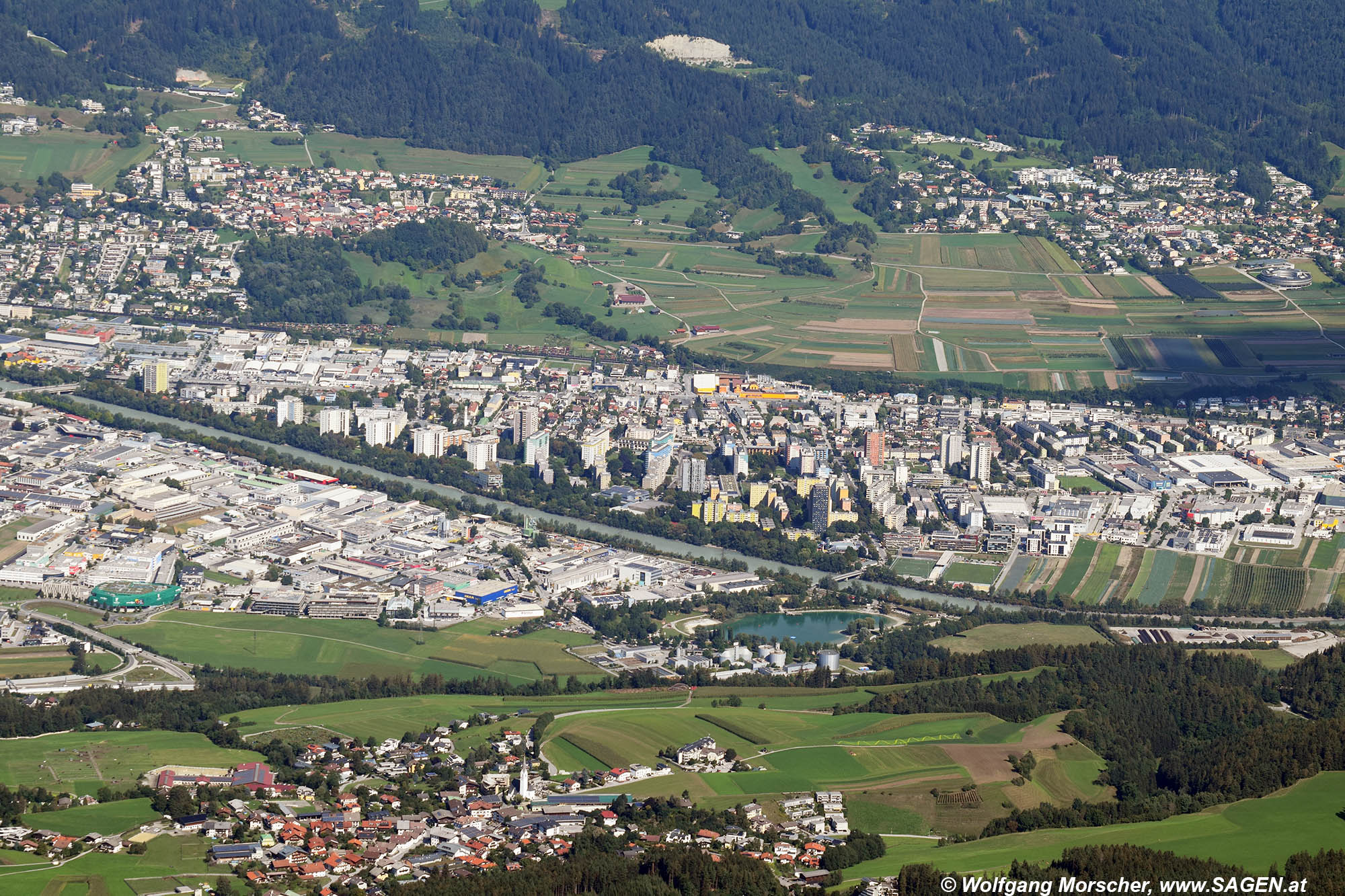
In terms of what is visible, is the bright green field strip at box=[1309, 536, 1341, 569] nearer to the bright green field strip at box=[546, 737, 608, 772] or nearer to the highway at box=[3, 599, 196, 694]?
the bright green field strip at box=[546, 737, 608, 772]

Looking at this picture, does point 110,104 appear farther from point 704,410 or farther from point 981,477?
point 981,477

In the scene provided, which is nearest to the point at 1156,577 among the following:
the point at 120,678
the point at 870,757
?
the point at 870,757

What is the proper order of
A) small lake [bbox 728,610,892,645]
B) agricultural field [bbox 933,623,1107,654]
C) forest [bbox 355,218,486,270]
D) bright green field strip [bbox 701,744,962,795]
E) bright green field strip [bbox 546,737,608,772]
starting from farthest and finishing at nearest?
forest [bbox 355,218,486,270] < small lake [bbox 728,610,892,645] < agricultural field [bbox 933,623,1107,654] < bright green field strip [bbox 546,737,608,772] < bright green field strip [bbox 701,744,962,795]

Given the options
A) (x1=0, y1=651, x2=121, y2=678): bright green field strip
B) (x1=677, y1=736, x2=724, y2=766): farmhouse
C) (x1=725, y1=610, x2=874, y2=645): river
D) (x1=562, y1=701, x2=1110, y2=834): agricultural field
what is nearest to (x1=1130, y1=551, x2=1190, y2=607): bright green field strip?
(x1=725, y1=610, x2=874, y2=645): river

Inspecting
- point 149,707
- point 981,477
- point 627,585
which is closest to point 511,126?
point 981,477

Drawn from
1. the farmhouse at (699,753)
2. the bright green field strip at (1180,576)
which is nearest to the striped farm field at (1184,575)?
the bright green field strip at (1180,576)

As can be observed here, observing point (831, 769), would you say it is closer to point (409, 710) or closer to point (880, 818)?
point (880, 818)
